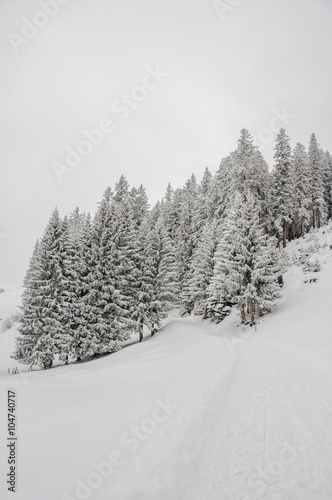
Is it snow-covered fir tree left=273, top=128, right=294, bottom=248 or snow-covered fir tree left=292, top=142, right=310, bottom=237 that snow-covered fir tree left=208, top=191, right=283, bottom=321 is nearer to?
snow-covered fir tree left=273, top=128, right=294, bottom=248

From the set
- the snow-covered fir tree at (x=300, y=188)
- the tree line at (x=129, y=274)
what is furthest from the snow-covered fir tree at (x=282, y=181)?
the snow-covered fir tree at (x=300, y=188)

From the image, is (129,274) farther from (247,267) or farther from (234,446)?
(234,446)

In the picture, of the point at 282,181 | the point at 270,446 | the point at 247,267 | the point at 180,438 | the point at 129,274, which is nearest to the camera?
the point at 270,446

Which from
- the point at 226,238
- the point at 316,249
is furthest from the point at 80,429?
the point at 316,249

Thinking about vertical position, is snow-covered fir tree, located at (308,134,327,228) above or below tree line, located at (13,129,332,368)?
above

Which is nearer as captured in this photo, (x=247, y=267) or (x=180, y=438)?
(x=180, y=438)

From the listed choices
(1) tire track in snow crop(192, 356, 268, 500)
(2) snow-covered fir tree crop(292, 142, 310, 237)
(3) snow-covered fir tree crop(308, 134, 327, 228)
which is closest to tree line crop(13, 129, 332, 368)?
(2) snow-covered fir tree crop(292, 142, 310, 237)

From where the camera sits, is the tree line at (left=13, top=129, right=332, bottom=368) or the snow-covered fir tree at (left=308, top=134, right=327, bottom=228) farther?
the snow-covered fir tree at (left=308, top=134, right=327, bottom=228)

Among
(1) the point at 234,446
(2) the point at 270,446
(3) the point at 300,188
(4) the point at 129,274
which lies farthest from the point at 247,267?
(3) the point at 300,188

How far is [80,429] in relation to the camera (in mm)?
4609

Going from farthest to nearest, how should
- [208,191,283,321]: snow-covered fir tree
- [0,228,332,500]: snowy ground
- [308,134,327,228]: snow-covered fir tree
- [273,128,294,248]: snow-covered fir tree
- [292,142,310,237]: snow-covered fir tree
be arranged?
[308,134,327,228]: snow-covered fir tree → [292,142,310,237]: snow-covered fir tree → [273,128,294,248]: snow-covered fir tree → [208,191,283,321]: snow-covered fir tree → [0,228,332,500]: snowy ground

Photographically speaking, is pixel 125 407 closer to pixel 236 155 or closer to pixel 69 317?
pixel 69 317

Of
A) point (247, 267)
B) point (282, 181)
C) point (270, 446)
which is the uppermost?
point (282, 181)

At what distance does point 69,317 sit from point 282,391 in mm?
20613
